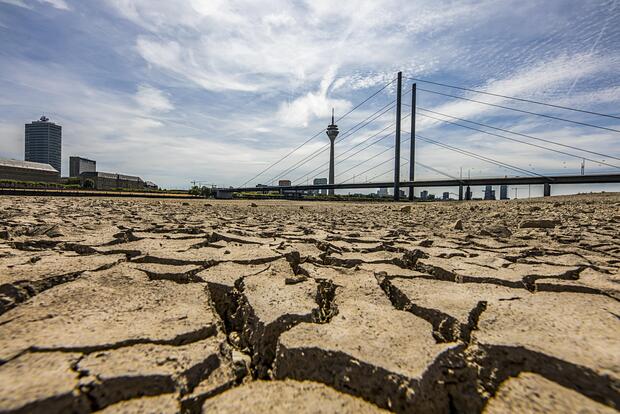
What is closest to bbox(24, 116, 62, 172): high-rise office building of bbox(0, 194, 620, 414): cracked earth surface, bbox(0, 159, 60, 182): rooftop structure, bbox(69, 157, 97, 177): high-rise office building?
bbox(69, 157, 97, 177): high-rise office building

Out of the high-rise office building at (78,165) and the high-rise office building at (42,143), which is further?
the high-rise office building at (42,143)

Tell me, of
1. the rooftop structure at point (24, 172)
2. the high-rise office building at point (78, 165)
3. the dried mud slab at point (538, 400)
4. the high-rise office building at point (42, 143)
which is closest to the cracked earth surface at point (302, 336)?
the dried mud slab at point (538, 400)

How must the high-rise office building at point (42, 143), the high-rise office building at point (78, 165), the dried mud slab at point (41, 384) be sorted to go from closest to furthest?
the dried mud slab at point (41, 384)
the high-rise office building at point (78, 165)
the high-rise office building at point (42, 143)

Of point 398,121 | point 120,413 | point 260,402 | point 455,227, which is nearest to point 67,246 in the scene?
point 120,413

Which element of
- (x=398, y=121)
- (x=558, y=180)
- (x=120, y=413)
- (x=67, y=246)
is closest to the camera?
(x=120, y=413)

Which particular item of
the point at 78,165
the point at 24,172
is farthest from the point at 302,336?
the point at 78,165

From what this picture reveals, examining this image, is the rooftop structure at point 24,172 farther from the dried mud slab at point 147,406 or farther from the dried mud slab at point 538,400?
the dried mud slab at point 538,400

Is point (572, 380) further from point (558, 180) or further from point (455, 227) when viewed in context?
point (558, 180)
